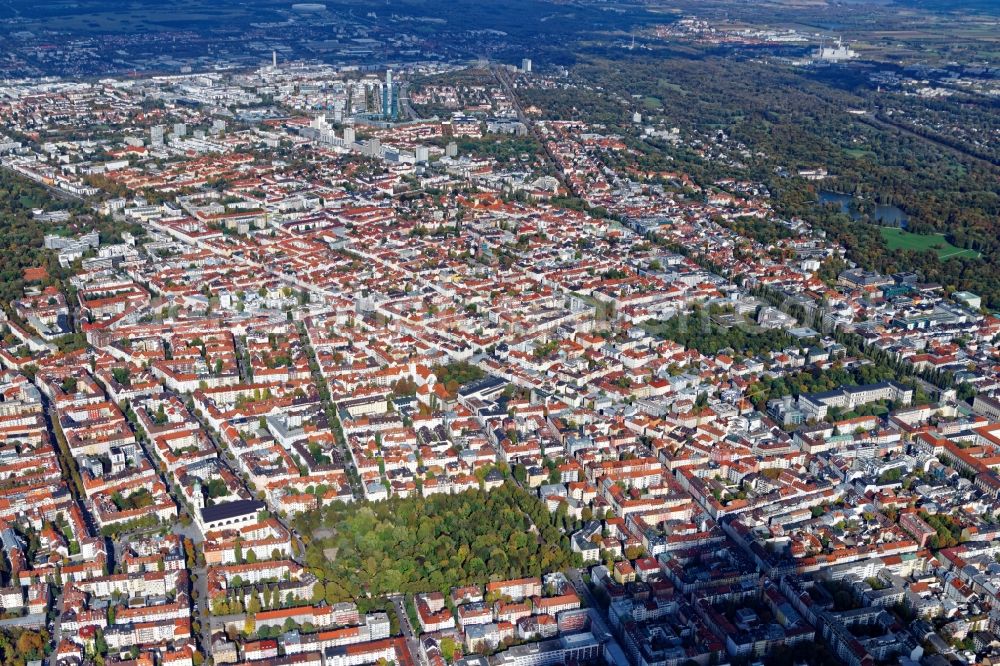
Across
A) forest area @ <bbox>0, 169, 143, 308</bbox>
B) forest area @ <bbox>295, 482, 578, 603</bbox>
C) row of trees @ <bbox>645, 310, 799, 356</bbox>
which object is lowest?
forest area @ <bbox>0, 169, 143, 308</bbox>

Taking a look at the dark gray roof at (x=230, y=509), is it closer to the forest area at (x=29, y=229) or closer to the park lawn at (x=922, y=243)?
the forest area at (x=29, y=229)

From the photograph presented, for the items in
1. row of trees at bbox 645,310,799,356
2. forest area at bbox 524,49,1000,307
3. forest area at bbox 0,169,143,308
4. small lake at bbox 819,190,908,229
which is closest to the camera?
row of trees at bbox 645,310,799,356

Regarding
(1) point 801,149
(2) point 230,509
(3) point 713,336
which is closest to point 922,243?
(3) point 713,336

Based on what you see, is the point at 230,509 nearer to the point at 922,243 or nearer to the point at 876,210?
the point at 922,243

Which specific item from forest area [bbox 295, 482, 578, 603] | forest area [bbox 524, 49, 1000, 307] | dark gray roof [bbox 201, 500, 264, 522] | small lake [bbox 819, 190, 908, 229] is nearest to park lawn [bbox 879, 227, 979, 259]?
forest area [bbox 524, 49, 1000, 307]

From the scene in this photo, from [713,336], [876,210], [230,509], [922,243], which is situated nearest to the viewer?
[230,509]

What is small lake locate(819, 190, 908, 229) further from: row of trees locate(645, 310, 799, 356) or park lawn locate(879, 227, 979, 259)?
row of trees locate(645, 310, 799, 356)

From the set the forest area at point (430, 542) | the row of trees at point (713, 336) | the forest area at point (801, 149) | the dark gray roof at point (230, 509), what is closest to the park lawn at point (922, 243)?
the forest area at point (801, 149)
